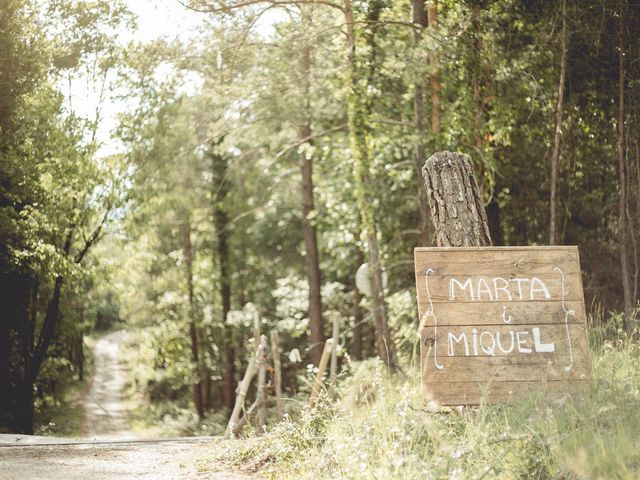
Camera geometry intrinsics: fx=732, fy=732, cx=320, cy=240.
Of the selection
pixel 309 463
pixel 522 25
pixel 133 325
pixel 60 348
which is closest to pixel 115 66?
pixel 60 348

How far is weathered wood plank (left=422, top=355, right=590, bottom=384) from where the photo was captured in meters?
5.38

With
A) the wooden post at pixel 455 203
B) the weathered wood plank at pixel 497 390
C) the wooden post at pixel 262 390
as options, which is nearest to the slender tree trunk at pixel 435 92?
the wooden post at pixel 262 390

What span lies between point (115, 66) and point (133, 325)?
1642 centimetres

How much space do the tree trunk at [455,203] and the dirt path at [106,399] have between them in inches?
393

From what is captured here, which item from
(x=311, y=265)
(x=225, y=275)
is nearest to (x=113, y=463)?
(x=311, y=265)

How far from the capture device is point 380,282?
12469 mm

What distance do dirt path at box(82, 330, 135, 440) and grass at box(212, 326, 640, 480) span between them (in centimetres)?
927

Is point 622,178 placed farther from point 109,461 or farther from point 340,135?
point 109,461

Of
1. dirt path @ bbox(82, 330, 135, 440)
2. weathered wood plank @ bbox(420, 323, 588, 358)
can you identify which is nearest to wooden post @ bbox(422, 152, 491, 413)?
weathered wood plank @ bbox(420, 323, 588, 358)

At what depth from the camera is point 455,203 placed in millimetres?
6250

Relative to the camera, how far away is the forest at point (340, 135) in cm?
1110

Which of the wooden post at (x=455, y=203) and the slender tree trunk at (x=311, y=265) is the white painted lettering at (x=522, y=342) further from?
the slender tree trunk at (x=311, y=265)

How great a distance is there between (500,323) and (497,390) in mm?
500

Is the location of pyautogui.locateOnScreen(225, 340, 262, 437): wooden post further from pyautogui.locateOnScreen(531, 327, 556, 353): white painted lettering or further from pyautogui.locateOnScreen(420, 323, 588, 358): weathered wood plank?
pyautogui.locateOnScreen(531, 327, 556, 353): white painted lettering
